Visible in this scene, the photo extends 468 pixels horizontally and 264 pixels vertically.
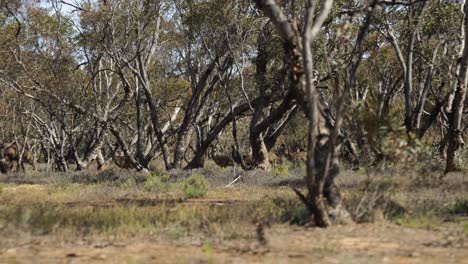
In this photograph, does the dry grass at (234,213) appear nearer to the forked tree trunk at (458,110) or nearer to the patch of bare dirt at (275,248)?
the patch of bare dirt at (275,248)

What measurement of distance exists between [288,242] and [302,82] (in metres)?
2.56

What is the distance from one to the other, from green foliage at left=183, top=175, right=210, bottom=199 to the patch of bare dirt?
638cm

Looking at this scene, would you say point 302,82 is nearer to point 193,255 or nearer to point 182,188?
point 193,255

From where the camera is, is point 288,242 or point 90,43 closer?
point 288,242

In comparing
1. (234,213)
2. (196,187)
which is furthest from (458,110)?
(234,213)

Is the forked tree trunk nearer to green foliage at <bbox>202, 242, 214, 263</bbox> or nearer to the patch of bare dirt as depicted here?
the patch of bare dirt

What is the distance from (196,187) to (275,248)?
9.37 metres

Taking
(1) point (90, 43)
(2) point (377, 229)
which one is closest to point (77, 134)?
(1) point (90, 43)

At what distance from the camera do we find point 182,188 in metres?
15.1

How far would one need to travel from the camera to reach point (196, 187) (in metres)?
15.2

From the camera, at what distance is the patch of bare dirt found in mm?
5477

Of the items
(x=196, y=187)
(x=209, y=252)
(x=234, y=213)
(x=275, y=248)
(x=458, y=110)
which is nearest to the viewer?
(x=209, y=252)

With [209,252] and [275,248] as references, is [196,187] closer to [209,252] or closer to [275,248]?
[275,248]

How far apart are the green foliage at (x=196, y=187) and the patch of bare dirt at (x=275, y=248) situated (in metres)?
6.38
